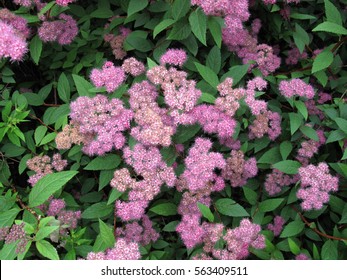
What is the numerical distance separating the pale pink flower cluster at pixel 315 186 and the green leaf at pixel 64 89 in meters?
1.79

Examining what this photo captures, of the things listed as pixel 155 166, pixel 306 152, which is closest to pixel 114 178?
pixel 155 166

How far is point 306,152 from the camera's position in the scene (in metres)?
2.68

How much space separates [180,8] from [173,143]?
2.98ft

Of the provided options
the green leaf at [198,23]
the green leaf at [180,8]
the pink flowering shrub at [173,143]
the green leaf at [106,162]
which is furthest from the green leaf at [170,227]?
the green leaf at [180,8]

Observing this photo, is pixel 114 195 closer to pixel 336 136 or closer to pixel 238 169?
pixel 238 169

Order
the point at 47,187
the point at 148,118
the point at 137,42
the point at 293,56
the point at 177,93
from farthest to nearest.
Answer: the point at 293,56 < the point at 137,42 < the point at 177,93 < the point at 148,118 < the point at 47,187

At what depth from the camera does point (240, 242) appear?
2.38m

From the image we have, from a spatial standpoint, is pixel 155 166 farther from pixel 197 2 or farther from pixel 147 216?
pixel 197 2

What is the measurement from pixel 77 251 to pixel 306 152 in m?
1.68

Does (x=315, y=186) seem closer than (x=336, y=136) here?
Yes

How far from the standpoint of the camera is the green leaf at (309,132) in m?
2.63

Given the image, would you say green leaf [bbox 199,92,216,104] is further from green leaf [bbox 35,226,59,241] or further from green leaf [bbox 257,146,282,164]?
green leaf [bbox 35,226,59,241]

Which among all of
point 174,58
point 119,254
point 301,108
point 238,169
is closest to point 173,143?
point 238,169

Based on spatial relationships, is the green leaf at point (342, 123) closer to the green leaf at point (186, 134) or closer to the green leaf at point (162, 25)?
the green leaf at point (186, 134)
